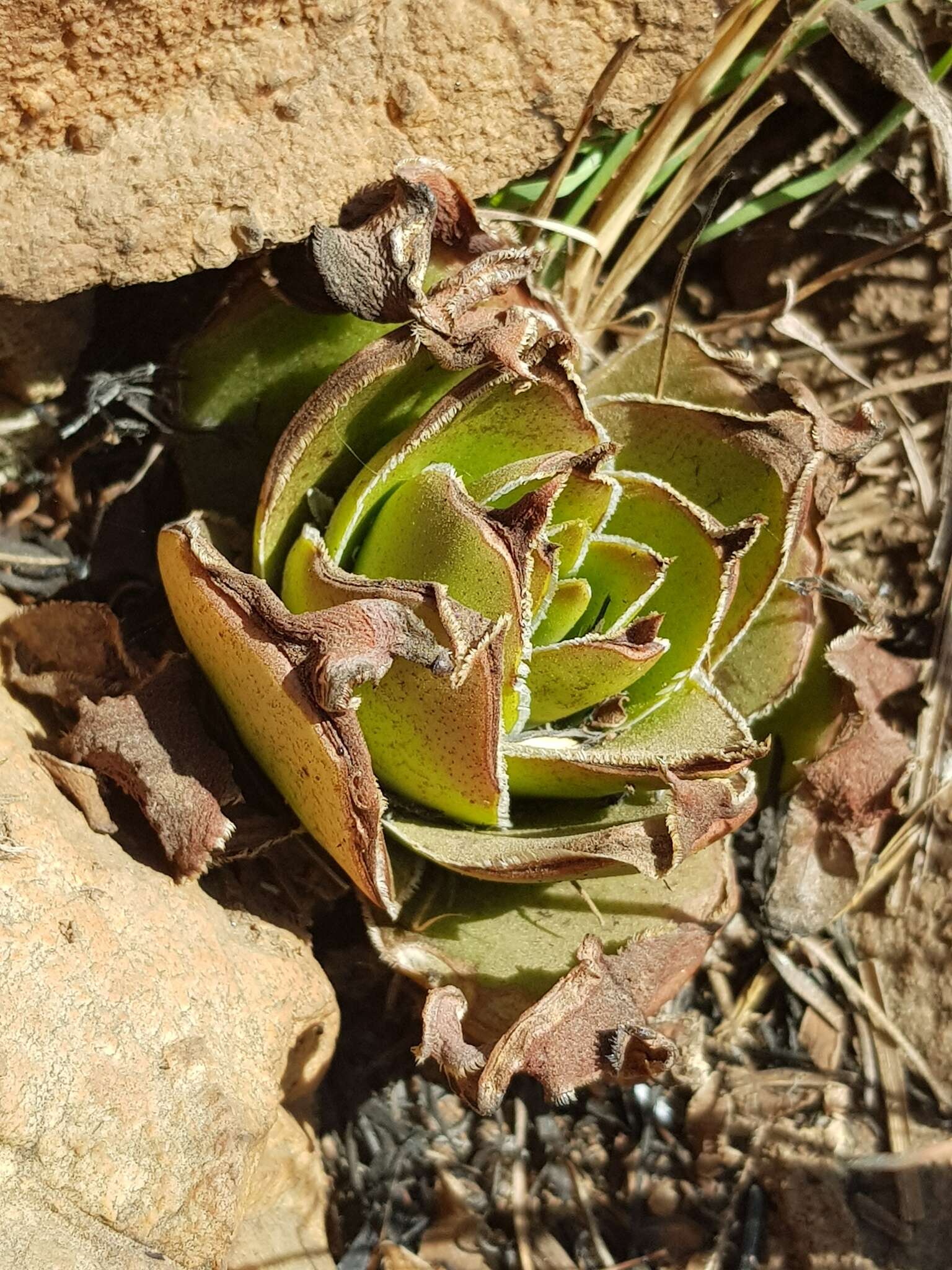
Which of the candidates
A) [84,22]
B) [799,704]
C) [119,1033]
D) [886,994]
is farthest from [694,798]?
[84,22]

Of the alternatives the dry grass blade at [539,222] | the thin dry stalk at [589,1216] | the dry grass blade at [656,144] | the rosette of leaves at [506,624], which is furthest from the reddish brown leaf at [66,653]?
the thin dry stalk at [589,1216]

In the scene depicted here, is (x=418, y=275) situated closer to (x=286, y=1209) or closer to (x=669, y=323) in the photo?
(x=669, y=323)

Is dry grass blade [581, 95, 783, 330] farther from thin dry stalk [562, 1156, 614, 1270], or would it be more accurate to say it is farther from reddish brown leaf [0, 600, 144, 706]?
thin dry stalk [562, 1156, 614, 1270]

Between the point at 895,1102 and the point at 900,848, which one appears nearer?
the point at 895,1102

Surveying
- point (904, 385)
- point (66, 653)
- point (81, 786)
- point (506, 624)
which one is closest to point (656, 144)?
point (904, 385)

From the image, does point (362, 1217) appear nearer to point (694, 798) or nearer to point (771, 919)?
point (771, 919)

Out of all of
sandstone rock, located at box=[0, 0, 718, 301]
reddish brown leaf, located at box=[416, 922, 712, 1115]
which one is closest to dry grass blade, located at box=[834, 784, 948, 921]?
reddish brown leaf, located at box=[416, 922, 712, 1115]

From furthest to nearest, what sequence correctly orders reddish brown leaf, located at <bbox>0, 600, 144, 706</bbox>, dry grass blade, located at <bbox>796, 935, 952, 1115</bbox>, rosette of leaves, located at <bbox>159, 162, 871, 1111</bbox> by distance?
dry grass blade, located at <bbox>796, 935, 952, 1115</bbox> < reddish brown leaf, located at <bbox>0, 600, 144, 706</bbox> < rosette of leaves, located at <bbox>159, 162, 871, 1111</bbox>

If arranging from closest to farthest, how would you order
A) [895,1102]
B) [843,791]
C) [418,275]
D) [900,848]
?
[418,275]
[843,791]
[895,1102]
[900,848]
